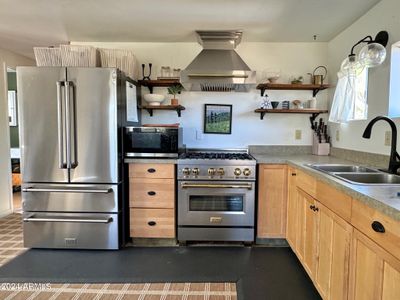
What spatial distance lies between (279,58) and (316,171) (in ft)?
6.00

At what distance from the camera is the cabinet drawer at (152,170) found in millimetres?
2635

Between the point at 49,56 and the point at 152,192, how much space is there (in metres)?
1.71

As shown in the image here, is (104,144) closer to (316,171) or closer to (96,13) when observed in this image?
(96,13)

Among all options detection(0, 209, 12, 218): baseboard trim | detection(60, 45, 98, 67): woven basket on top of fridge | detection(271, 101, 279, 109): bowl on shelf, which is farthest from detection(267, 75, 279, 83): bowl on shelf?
detection(0, 209, 12, 218): baseboard trim

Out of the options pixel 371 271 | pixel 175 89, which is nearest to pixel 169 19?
pixel 175 89

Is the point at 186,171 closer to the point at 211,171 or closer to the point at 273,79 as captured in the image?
the point at 211,171

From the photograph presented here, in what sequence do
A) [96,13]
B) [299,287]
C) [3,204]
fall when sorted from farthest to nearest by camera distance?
[3,204] < [96,13] < [299,287]

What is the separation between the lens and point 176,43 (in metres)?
3.21

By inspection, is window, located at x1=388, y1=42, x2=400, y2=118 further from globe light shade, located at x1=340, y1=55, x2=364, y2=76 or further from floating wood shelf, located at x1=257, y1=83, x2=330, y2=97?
floating wood shelf, located at x1=257, y1=83, x2=330, y2=97

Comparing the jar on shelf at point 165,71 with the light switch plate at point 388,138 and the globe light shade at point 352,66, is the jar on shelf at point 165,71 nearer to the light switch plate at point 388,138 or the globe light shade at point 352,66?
the globe light shade at point 352,66

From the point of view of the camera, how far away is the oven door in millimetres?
2590

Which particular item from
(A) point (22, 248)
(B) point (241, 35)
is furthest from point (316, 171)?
(A) point (22, 248)

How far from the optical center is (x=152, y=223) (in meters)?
2.68

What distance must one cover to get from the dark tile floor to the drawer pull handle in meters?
1.04
